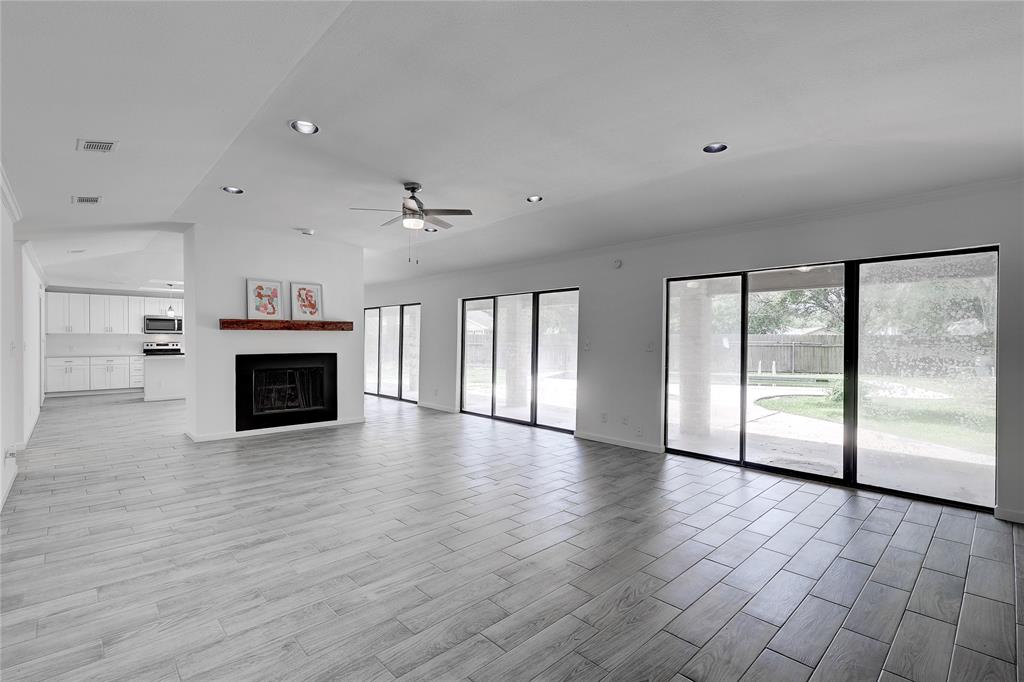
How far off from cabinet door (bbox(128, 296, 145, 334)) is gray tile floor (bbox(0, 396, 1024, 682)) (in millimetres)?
8060

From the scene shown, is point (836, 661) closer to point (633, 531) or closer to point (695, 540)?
point (695, 540)

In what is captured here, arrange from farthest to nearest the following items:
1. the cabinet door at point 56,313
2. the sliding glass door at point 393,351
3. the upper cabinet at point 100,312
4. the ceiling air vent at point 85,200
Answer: the upper cabinet at point 100,312
the cabinet door at point 56,313
the sliding glass door at point 393,351
the ceiling air vent at point 85,200

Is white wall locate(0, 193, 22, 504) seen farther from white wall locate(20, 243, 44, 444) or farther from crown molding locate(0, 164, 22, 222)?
white wall locate(20, 243, 44, 444)

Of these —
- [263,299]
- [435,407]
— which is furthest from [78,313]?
[435,407]

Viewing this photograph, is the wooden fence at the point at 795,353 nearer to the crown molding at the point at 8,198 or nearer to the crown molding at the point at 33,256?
the crown molding at the point at 8,198

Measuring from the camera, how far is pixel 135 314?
11547 millimetres

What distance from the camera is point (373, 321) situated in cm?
1144

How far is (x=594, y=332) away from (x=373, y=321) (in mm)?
6477

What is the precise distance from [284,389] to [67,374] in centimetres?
733

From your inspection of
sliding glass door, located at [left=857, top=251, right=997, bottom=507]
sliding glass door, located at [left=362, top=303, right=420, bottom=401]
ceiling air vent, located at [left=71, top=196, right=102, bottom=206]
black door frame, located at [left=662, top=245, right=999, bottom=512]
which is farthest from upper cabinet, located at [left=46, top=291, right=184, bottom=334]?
sliding glass door, located at [left=857, top=251, right=997, bottom=507]

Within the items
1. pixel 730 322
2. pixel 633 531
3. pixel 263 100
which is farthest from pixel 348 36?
pixel 730 322

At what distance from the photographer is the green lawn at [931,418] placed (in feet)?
13.1

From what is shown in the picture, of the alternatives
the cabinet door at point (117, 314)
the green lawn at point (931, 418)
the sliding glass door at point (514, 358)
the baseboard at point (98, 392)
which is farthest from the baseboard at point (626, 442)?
the cabinet door at point (117, 314)

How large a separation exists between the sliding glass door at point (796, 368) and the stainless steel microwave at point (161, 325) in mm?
12753
